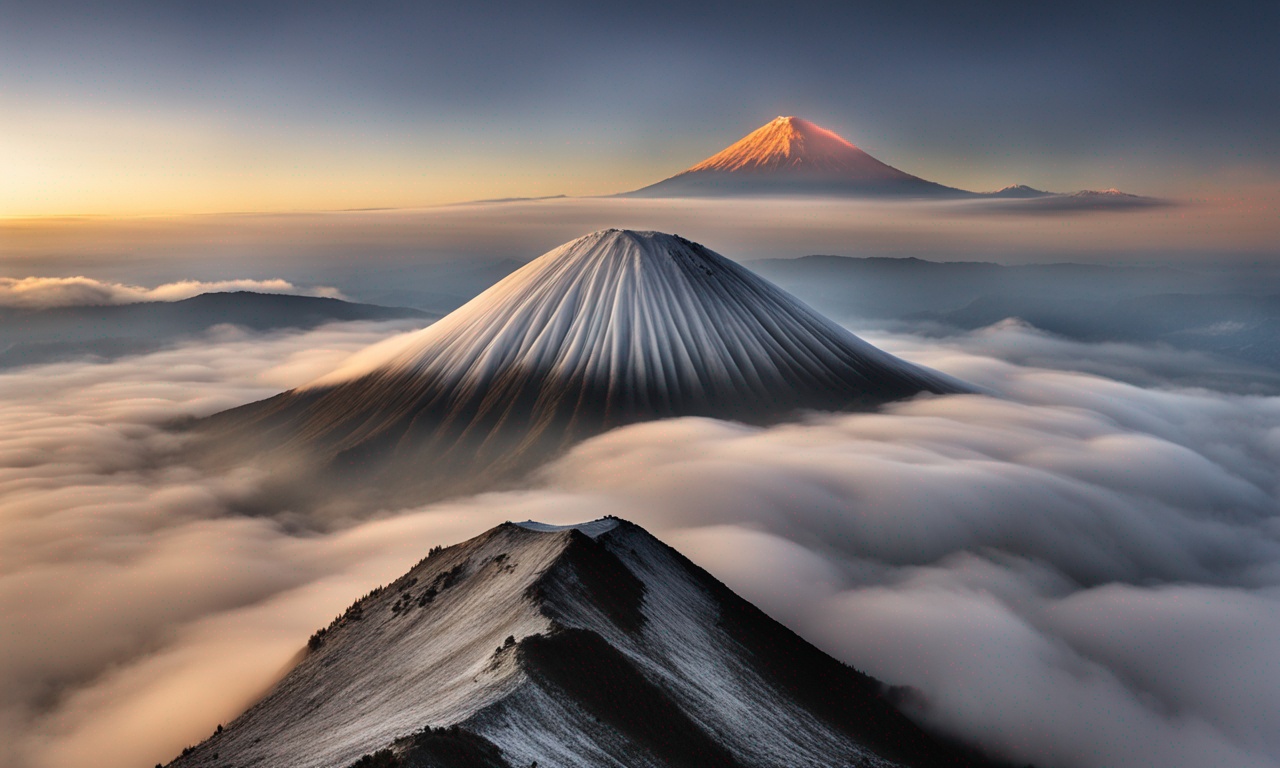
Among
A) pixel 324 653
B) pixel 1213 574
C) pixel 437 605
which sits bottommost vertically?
pixel 1213 574

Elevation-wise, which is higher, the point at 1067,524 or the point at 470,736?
the point at 470,736

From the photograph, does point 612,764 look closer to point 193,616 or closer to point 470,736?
point 470,736

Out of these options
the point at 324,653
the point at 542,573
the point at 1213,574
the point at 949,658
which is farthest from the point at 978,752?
the point at 1213,574

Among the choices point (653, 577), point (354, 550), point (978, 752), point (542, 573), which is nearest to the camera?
point (542, 573)

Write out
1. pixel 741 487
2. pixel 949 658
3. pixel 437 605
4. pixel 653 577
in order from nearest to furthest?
pixel 437 605 → pixel 653 577 → pixel 949 658 → pixel 741 487

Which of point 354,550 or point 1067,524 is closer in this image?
point 354,550

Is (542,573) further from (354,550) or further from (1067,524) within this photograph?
(1067,524)
